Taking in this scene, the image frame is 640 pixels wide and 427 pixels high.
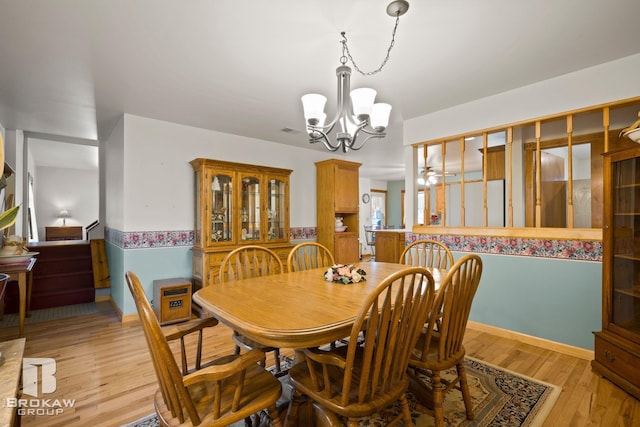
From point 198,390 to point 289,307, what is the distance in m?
0.50

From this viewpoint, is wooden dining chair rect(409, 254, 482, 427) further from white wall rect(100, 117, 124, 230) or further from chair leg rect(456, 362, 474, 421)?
white wall rect(100, 117, 124, 230)

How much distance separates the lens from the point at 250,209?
13.3ft

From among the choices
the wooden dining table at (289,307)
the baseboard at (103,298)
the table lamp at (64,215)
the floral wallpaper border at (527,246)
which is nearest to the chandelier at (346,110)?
the wooden dining table at (289,307)

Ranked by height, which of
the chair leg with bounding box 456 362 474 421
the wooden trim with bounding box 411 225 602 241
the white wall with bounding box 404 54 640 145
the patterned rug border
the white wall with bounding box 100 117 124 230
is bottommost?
the patterned rug border

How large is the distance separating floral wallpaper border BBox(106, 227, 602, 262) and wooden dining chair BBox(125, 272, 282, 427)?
100 inches

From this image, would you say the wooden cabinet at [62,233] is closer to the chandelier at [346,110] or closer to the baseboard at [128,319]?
the baseboard at [128,319]

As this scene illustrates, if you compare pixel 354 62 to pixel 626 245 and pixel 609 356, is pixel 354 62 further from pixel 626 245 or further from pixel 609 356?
pixel 609 356

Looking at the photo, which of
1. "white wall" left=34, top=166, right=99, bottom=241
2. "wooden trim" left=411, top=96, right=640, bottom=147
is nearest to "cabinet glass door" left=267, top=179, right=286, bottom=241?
"wooden trim" left=411, top=96, right=640, bottom=147

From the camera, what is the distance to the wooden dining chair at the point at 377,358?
1.16 meters

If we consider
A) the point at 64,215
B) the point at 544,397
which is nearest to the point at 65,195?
the point at 64,215

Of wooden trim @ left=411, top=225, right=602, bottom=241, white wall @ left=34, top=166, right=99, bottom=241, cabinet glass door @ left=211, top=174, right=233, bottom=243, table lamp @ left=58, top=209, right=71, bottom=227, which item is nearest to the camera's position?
wooden trim @ left=411, top=225, right=602, bottom=241

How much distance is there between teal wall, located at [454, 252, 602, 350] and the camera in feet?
8.11

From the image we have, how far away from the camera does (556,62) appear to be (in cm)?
234

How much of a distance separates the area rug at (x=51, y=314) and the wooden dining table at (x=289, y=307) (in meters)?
3.08
